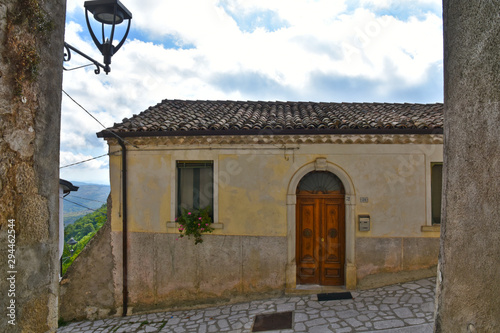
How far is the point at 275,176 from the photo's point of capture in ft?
23.0

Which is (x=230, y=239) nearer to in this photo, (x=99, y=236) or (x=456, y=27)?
(x=99, y=236)

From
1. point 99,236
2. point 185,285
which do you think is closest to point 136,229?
point 99,236

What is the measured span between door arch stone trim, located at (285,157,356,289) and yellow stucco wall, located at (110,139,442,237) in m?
0.10

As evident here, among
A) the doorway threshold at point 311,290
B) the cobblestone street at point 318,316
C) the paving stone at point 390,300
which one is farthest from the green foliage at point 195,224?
the paving stone at point 390,300

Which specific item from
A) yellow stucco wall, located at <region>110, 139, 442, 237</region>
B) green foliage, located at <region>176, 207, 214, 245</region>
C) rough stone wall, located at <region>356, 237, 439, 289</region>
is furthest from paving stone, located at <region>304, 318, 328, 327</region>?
green foliage, located at <region>176, 207, 214, 245</region>

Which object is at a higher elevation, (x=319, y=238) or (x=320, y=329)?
(x=319, y=238)

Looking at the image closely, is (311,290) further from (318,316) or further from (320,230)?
(320,230)

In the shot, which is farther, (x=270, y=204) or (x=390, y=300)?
Result: (x=270, y=204)

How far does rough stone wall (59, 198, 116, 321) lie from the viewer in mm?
7258

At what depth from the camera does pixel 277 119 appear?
7.63m

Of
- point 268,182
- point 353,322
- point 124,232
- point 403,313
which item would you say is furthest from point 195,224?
point 403,313

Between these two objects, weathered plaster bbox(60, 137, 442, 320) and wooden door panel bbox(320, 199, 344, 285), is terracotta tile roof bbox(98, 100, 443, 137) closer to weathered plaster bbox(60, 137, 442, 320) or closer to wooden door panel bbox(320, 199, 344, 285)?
weathered plaster bbox(60, 137, 442, 320)

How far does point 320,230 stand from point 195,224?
9.85 ft

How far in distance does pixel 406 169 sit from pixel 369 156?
2.92ft
